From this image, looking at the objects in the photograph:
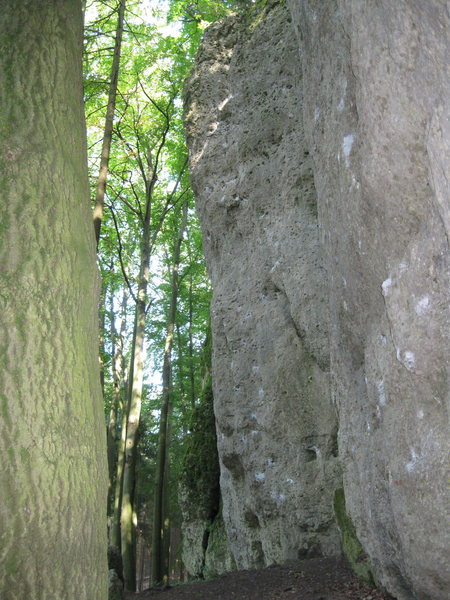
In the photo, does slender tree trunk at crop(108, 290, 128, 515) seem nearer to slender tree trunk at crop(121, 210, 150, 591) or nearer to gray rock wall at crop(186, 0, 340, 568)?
slender tree trunk at crop(121, 210, 150, 591)

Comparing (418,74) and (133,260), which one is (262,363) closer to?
(418,74)

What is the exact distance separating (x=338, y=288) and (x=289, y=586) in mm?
3313

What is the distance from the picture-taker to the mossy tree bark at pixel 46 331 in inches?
98.9

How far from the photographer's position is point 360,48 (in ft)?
15.5

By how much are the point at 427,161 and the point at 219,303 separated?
5856mm

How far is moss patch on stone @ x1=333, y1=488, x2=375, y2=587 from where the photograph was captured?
5.70m

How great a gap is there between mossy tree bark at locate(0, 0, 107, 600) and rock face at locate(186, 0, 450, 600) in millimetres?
2289

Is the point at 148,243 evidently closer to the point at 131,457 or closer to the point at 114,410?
the point at 131,457

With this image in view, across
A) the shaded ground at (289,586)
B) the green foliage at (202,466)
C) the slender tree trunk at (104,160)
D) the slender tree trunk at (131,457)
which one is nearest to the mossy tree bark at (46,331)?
the shaded ground at (289,586)

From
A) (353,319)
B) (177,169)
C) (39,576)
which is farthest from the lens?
(177,169)

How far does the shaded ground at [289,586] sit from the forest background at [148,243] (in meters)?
2.68

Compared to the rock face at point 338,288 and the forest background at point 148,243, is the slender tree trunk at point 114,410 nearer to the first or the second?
the forest background at point 148,243

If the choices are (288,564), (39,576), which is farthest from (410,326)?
(288,564)

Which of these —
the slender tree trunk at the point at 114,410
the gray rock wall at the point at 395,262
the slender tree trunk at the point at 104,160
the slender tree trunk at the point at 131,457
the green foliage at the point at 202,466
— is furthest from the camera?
the slender tree trunk at the point at 114,410
